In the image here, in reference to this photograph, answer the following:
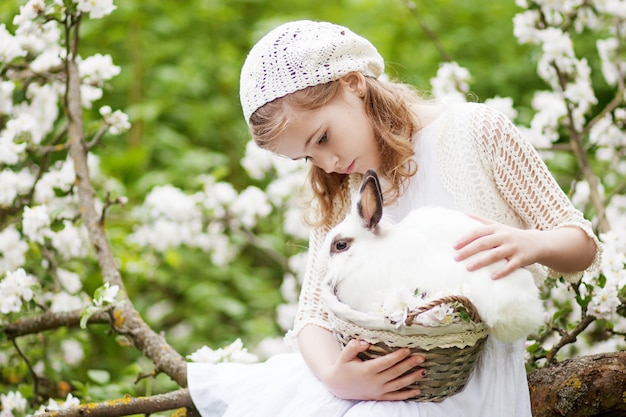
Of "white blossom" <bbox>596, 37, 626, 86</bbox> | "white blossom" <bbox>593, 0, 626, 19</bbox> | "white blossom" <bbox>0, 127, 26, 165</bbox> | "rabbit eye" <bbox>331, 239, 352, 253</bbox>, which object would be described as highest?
"white blossom" <bbox>593, 0, 626, 19</bbox>

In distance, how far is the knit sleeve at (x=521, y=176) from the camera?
181cm

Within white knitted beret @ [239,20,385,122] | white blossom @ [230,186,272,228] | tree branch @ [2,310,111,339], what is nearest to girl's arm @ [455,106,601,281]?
white knitted beret @ [239,20,385,122]

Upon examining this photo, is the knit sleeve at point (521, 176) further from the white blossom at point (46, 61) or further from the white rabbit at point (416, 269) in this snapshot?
the white blossom at point (46, 61)

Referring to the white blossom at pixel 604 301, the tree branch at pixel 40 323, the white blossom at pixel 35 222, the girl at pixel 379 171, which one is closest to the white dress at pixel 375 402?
the girl at pixel 379 171

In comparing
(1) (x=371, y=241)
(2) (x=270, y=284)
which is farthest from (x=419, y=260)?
(2) (x=270, y=284)

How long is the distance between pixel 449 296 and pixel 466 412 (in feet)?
1.31

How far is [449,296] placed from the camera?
4.60ft

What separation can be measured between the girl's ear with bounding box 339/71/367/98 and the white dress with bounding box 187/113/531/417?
0.68 feet

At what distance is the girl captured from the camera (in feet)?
5.60

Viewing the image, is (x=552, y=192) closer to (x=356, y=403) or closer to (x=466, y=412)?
(x=466, y=412)

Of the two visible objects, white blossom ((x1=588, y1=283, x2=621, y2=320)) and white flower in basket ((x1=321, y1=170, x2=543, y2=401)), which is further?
white blossom ((x1=588, y1=283, x2=621, y2=320))

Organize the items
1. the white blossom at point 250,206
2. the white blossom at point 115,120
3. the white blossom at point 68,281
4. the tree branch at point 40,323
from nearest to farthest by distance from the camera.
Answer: the tree branch at point 40,323
the white blossom at point 115,120
the white blossom at point 68,281
the white blossom at point 250,206

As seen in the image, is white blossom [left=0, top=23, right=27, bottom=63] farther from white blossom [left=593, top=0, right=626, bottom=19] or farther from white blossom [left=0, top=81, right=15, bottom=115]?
white blossom [left=593, top=0, right=626, bottom=19]

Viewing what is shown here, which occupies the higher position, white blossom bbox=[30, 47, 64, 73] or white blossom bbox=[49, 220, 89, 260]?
white blossom bbox=[30, 47, 64, 73]
